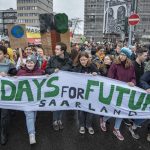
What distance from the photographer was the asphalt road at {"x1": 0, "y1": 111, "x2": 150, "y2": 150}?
4.93m

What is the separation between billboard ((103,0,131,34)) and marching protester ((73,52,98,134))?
19.2 metres

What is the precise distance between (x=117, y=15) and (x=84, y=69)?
25357 mm

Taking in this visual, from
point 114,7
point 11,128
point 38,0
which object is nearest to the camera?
point 11,128

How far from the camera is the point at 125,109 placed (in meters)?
5.23

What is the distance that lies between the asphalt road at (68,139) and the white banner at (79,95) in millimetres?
496

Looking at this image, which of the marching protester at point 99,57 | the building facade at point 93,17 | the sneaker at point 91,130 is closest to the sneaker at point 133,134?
the sneaker at point 91,130

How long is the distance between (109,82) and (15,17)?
133836 millimetres

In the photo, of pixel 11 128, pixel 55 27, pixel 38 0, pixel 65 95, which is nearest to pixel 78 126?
pixel 65 95

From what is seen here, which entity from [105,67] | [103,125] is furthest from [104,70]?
[103,125]

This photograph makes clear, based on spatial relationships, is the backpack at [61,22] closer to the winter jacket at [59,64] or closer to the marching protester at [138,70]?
the winter jacket at [59,64]

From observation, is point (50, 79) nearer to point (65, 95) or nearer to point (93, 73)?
point (65, 95)

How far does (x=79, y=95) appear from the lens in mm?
5219

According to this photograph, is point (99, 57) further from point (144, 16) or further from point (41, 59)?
point (144, 16)

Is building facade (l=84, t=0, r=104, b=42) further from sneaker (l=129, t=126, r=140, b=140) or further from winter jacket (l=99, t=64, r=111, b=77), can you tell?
sneaker (l=129, t=126, r=140, b=140)
